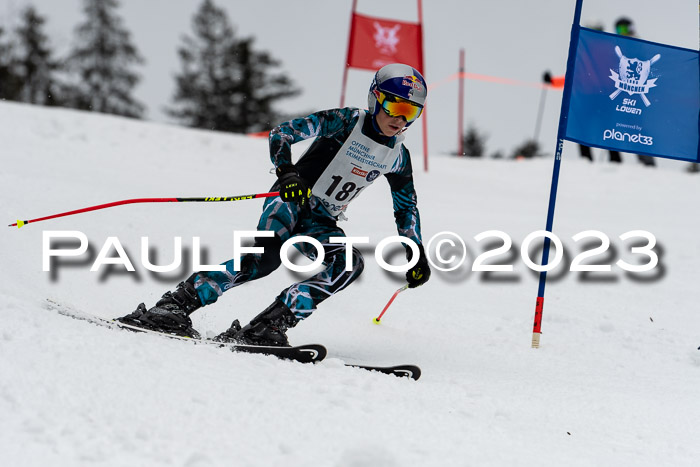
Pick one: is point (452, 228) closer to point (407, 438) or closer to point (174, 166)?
point (174, 166)

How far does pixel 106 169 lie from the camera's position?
31.1ft

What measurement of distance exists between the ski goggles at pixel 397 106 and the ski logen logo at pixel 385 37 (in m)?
8.75

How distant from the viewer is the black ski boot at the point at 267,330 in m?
3.46

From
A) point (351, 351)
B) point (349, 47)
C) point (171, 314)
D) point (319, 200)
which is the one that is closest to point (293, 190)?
point (319, 200)

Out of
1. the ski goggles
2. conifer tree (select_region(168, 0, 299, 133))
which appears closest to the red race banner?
the ski goggles

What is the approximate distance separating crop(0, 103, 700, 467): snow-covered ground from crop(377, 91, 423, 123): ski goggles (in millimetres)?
1490

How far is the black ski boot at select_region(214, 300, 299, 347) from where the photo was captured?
11.4 feet

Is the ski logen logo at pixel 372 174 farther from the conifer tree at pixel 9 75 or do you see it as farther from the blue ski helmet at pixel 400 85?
the conifer tree at pixel 9 75

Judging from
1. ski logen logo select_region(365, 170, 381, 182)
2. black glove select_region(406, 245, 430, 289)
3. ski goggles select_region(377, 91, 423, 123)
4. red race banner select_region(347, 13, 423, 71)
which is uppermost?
red race banner select_region(347, 13, 423, 71)

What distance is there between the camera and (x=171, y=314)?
3396 mm

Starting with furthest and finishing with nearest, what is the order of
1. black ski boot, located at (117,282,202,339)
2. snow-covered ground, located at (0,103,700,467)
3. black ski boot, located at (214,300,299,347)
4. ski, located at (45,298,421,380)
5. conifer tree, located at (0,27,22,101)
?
conifer tree, located at (0,27,22,101) → black ski boot, located at (214,300,299,347) → black ski boot, located at (117,282,202,339) → ski, located at (45,298,421,380) → snow-covered ground, located at (0,103,700,467)

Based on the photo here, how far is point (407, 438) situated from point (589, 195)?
1015 cm

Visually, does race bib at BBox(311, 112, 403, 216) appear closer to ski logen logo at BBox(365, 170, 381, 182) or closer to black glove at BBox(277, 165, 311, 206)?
ski logen logo at BBox(365, 170, 381, 182)

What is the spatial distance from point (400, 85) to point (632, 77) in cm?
222
